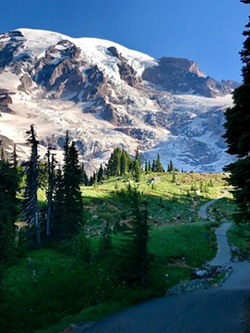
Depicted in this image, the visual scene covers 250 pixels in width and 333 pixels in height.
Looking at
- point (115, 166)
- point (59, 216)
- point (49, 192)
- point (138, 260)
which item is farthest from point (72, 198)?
point (115, 166)

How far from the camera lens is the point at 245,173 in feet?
56.8

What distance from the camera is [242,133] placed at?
60.2 ft

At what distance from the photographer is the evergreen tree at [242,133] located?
17562mm

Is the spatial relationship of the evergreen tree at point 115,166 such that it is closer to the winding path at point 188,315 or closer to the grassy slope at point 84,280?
the grassy slope at point 84,280

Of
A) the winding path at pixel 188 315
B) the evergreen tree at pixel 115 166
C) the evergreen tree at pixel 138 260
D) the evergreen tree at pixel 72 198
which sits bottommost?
the winding path at pixel 188 315

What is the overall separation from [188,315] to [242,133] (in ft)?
36.4

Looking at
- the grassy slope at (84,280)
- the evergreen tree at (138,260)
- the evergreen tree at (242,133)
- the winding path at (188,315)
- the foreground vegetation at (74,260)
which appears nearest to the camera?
the evergreen tree at (242,133)

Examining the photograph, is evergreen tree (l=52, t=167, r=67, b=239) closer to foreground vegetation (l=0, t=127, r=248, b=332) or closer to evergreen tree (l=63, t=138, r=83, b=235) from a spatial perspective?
foreground vegetation (l=0, t=127, r=248, b=332)

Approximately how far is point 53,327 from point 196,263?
17148mm

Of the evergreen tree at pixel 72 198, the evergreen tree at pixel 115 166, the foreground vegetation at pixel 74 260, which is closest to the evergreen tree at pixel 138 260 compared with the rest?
the foreground vegetation at pixel 74 260

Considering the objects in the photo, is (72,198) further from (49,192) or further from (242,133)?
(242,133)

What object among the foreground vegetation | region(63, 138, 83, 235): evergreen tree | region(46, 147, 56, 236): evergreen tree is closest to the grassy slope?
the foreground vegetation

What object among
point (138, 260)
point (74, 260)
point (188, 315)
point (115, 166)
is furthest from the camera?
point (115, 166)

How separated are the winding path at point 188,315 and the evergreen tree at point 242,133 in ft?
19.2
